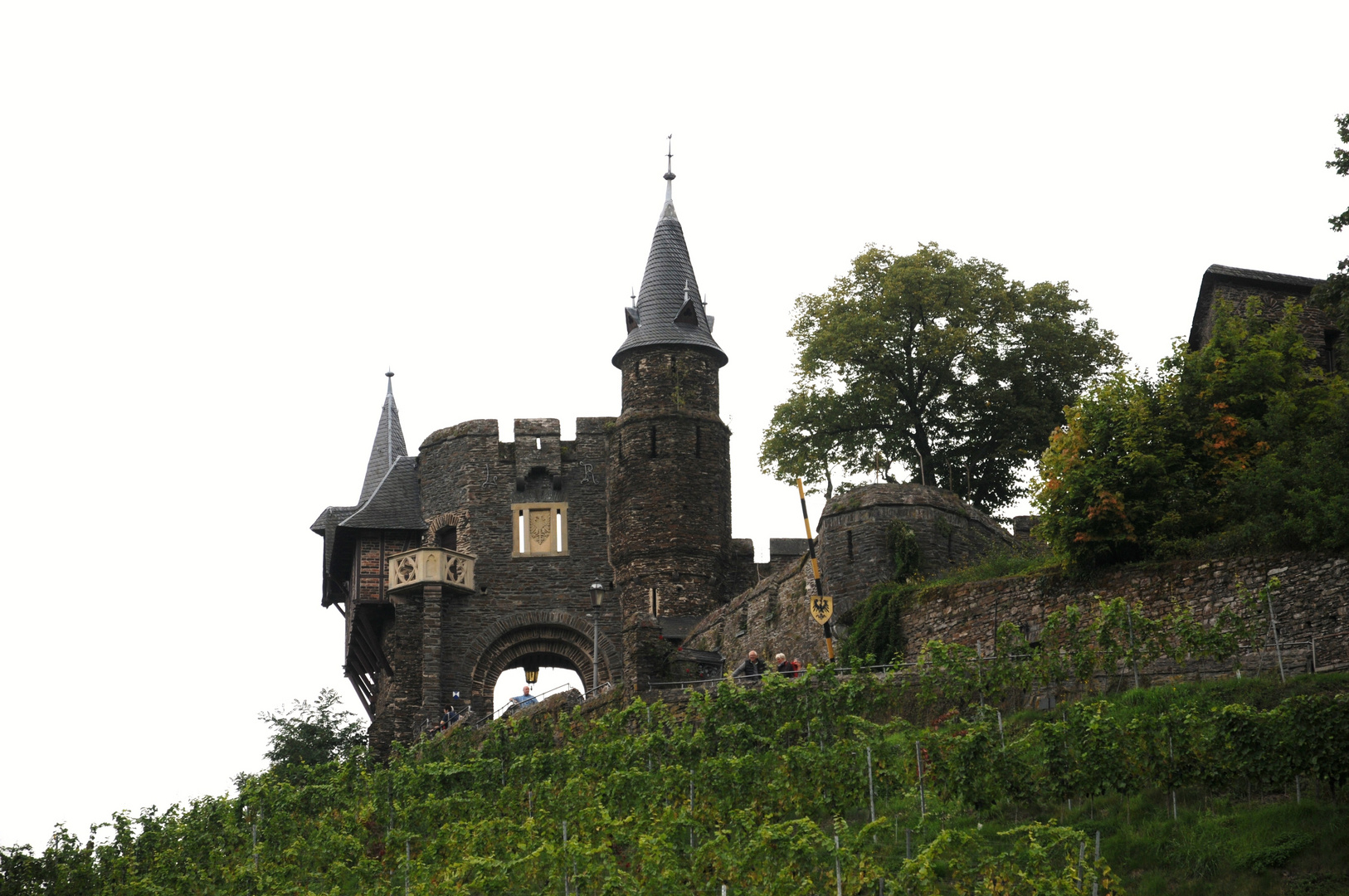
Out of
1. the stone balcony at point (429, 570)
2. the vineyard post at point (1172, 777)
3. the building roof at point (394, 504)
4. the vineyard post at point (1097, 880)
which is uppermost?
the building roof at point (394, 504)

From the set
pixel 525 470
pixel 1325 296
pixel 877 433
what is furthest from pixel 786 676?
pixel 525 470

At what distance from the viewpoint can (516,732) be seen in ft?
98.6

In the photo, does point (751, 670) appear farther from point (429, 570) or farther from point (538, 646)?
point (429, 570)

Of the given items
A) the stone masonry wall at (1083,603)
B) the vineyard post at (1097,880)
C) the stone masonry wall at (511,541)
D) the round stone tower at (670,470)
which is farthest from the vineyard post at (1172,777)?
the stone masonry wall at (511,541)

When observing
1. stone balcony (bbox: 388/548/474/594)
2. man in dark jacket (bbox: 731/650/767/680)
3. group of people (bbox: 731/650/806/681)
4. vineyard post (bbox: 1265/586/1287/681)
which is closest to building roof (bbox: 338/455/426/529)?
stone balcony (bbox: 388/548/474/594)

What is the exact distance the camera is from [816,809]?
2273cm

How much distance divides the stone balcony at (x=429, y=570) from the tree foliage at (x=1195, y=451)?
15.6 meters

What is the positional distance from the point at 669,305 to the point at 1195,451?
16478mm

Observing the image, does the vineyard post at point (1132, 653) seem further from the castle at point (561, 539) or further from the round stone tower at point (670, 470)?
the round stone tower at point (670, 470)

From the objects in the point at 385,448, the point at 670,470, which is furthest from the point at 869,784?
the point at 385,448

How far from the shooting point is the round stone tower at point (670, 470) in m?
39.4

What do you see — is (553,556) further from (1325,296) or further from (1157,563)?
(1325,296)

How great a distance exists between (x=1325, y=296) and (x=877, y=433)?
626 inches

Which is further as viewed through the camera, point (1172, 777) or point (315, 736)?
point (315, 736)
